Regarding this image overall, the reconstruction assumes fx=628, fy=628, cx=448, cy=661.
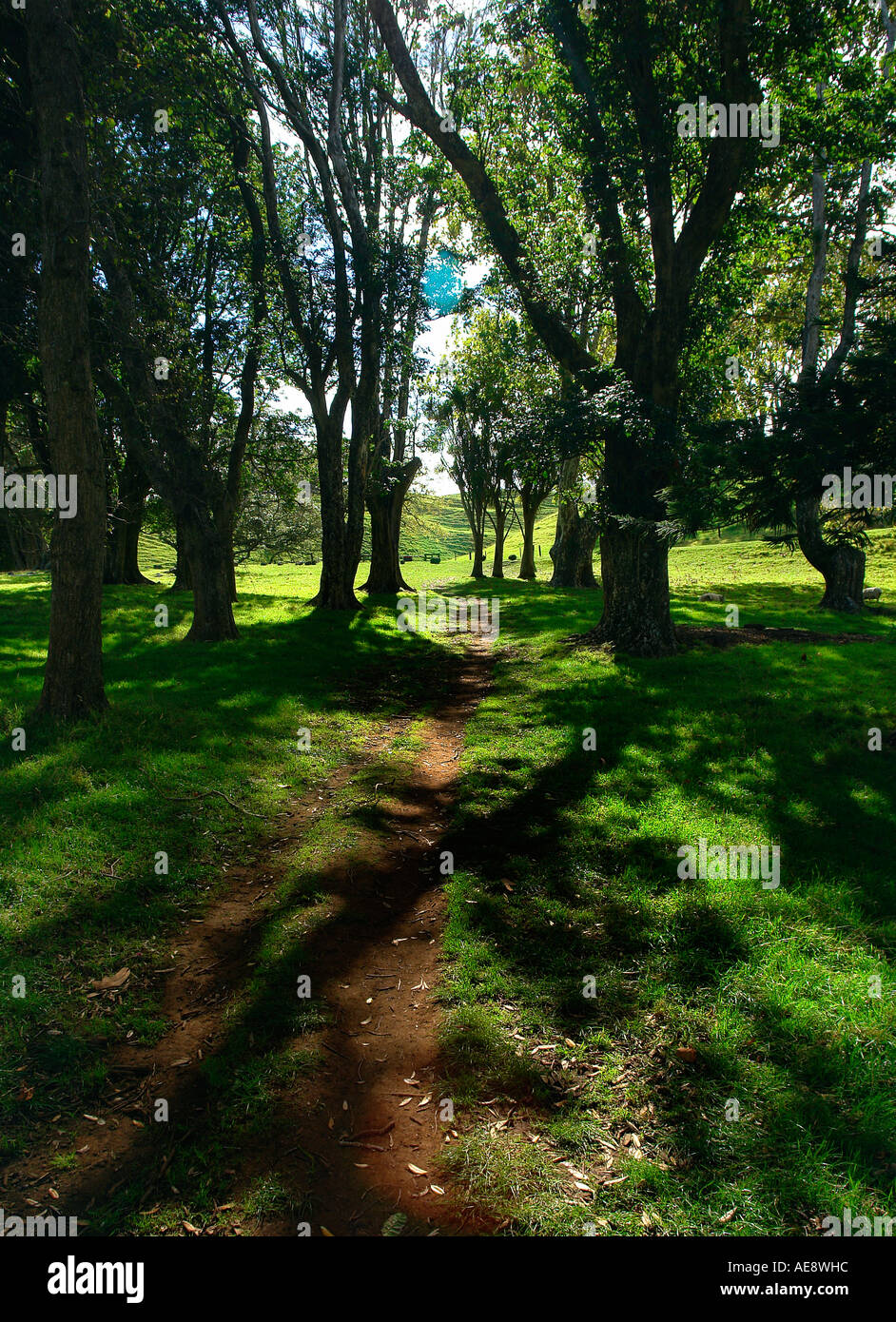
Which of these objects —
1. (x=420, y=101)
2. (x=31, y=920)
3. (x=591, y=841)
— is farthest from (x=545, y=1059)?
(x=420, y=101)

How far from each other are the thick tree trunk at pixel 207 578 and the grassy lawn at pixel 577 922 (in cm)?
371

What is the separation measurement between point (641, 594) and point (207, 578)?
10.1m

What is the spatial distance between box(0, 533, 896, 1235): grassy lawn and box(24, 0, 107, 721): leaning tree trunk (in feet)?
3.33

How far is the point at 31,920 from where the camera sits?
5.09 m

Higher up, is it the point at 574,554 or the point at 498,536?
the point at 498,536

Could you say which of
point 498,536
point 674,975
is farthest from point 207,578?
point 498,536

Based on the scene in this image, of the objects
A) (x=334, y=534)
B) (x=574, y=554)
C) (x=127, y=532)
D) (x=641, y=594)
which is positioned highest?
(x=127, y=532)

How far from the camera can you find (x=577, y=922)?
215 inches

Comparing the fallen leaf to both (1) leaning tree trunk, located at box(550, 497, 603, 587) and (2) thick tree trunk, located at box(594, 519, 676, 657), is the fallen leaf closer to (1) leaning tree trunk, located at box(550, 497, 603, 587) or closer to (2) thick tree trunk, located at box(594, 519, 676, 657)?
(2) thick tree trunk, located at box(594, 519, 676, 657)

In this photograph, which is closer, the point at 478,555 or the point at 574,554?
the point at 574,554

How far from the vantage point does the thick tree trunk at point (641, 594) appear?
1393 cm

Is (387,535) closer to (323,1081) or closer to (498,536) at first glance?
(498,536)

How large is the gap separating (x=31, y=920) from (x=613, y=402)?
38.1 ft

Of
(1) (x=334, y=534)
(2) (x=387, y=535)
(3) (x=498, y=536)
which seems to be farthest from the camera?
(3) (x=498, y=536)
